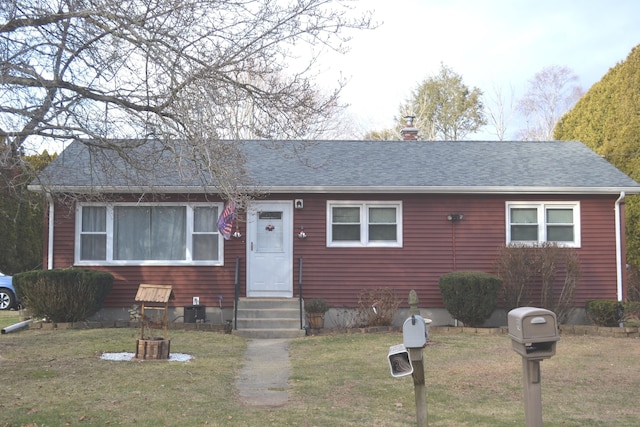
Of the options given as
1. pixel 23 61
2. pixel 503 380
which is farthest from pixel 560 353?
pixel 23 61

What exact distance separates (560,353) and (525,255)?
332cm

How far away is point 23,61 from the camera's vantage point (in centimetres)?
958

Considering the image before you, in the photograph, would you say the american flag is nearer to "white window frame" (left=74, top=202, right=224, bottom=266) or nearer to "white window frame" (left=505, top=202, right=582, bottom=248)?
"white window frame" (left=74, top=202, right=224, bottom=266)

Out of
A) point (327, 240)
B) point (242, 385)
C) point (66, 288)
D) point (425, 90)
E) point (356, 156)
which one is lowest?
point (242, 385)

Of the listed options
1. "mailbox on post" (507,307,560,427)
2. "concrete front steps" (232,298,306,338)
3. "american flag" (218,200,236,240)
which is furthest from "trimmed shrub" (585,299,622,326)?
"mailbox on post" (507,307,560,427)

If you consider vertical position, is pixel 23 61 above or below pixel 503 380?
above

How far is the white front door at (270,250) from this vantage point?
48.9 ft

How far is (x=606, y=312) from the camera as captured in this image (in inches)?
557

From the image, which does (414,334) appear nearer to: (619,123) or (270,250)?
(270,250)

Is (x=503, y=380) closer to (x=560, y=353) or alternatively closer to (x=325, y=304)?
(x=560, y=353)

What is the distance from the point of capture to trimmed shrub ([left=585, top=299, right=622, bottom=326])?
554 inches

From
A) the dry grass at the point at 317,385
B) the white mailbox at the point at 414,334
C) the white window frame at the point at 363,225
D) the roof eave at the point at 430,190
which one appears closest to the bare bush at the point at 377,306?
the white window frame at the point at 363,225

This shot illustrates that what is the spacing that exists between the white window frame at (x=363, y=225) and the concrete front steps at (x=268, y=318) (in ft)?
5.27

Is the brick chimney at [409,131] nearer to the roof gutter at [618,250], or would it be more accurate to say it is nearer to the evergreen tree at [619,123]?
the roof gutter at [618,250]
